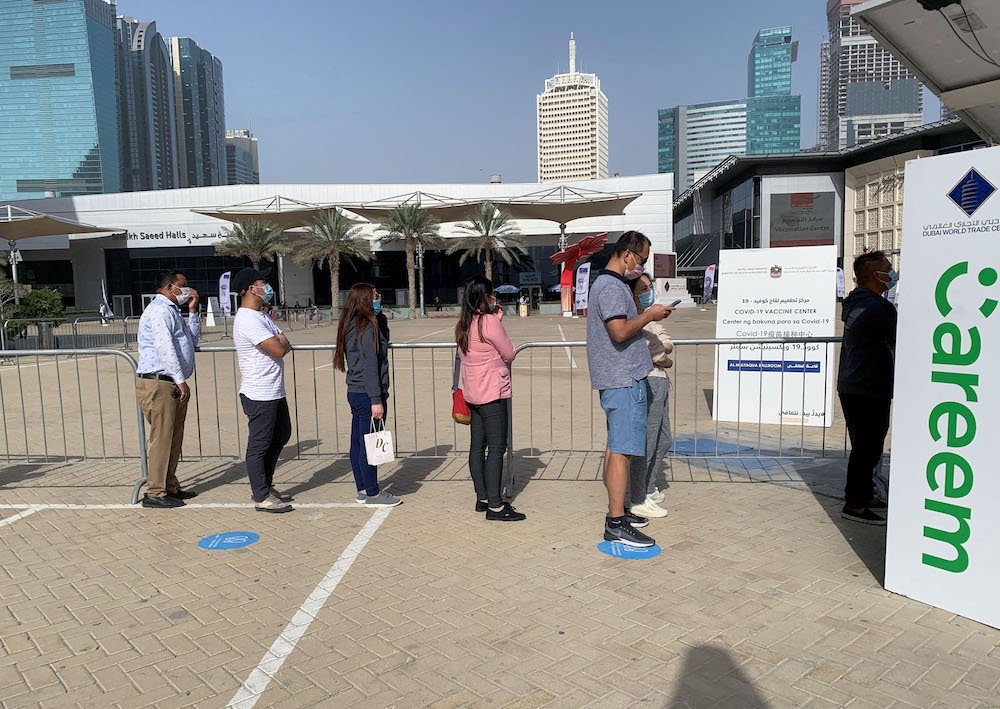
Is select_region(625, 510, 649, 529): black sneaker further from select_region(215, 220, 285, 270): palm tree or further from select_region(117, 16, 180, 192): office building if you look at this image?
select_region(117, 16, 180, 192): office building

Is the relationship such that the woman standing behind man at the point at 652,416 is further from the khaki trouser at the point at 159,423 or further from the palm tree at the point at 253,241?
the palm tree at the point at 253,241

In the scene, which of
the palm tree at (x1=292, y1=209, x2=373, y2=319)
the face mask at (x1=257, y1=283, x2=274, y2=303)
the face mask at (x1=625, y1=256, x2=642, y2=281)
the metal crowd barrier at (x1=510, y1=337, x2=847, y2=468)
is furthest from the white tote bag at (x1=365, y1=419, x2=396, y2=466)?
the palm tree at (x1=292, y1=209, x2=373, y2=319)

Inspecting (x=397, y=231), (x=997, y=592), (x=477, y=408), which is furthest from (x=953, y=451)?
(x=397, y=231)

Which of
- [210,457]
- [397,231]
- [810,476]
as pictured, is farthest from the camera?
[397,231]

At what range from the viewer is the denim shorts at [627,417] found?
4324 mm

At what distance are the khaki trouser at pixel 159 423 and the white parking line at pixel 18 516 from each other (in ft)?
3.00

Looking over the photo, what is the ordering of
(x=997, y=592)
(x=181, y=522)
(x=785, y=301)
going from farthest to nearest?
(x=785, y=301), (x=181, y=522), (x=997, y=592)

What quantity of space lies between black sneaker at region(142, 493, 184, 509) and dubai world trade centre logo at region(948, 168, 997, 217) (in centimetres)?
558

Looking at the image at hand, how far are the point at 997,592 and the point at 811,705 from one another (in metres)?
1.21

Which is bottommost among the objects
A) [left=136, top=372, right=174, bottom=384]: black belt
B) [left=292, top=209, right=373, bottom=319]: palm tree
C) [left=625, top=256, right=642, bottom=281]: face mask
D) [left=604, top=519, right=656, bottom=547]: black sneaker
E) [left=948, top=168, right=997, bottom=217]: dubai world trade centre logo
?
[left=604, top=519, right=656, bottom=547]: black sneaker

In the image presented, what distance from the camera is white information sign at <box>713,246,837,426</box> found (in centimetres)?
825

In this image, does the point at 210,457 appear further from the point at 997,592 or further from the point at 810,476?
the point at 997,592

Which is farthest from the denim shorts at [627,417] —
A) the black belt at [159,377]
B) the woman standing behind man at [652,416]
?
the black belt at [159,377]

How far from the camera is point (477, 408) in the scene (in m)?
4.97
